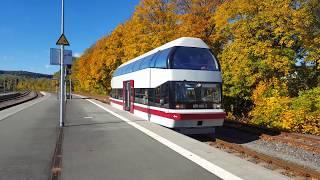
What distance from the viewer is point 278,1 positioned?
24.9 meters

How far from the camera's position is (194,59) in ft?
55.8

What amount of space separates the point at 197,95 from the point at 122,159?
7480 millimetres

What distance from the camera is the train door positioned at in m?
24.9

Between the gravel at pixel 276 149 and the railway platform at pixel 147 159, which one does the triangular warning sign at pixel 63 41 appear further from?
the gravel at pixel 276 149

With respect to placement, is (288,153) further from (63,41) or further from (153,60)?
(63,41)

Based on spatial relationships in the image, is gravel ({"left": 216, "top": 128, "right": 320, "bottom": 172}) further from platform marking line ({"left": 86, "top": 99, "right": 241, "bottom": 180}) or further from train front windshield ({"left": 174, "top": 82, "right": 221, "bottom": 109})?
platform marking line ({"left": 86, "top": 99, "right": 241, "bottom": 180})

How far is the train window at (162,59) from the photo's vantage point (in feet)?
55.9

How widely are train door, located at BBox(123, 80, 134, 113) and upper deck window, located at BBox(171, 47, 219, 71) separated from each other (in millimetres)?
7921

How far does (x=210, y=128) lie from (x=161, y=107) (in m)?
2.17

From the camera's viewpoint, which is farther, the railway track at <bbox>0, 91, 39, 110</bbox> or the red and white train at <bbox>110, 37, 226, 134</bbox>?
the railway track at <bbox>0, 91, 39, 110</bbox>

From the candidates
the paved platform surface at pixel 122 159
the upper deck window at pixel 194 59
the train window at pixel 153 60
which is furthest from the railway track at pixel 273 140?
the train window at pixel 153 60

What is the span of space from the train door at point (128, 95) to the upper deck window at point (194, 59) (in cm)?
792

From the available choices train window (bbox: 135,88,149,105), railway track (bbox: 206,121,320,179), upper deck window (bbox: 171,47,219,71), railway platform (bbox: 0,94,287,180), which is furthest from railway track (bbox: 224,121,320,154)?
railway platform (bbox: 0,94,287,180)

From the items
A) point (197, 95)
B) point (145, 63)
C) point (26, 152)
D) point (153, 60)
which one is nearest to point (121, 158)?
point (26, 152)
